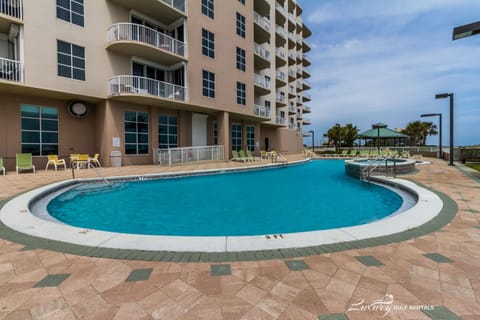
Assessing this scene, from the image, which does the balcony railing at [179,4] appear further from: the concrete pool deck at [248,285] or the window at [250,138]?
the concrete pool deck at [248,285]

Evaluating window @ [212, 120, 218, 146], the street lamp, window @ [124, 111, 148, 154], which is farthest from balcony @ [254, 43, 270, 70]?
the street lamp

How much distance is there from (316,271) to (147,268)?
1.83m

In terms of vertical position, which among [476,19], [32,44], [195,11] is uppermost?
[195,11]

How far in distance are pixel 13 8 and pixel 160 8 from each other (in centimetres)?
715

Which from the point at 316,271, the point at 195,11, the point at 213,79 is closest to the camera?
the point at 316,271

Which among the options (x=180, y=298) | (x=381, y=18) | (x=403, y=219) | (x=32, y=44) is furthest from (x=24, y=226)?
(x=381, y=18)

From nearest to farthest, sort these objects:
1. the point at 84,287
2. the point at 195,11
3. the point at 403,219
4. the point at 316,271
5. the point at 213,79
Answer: the point at 84,287 < the point at 316,271 < the point at 403,219 < the point at 195,11 < the point at 213,79

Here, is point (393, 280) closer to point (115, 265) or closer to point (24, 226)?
point (115, 265)

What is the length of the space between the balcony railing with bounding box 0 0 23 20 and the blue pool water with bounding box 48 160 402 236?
9.46m

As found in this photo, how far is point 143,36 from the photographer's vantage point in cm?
1384

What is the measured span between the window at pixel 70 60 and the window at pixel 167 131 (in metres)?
5.06

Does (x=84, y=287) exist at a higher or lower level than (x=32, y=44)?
lower

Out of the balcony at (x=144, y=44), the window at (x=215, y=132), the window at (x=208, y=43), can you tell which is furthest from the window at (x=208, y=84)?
the window at (x=215, y=132)

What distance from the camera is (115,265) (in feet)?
8.16
